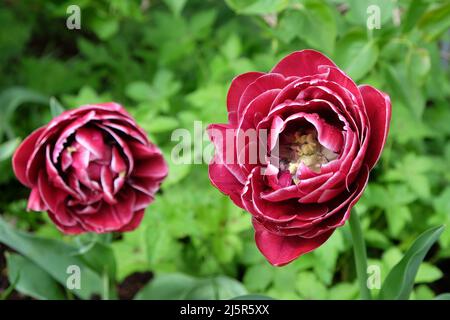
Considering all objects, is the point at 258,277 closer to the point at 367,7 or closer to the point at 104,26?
the point at 367,7

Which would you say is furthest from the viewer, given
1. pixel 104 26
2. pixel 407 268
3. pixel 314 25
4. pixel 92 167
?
pixel 104 26

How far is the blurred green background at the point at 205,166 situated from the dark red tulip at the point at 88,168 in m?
0.10

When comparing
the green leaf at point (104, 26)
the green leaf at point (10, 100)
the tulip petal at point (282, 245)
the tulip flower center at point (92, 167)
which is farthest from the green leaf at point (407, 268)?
the green leaf at point (104, 26)

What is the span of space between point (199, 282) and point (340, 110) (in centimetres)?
61

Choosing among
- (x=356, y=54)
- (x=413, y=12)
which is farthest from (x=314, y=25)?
(x=413, y=12)

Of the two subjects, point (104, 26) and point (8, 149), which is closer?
point (8, 149)

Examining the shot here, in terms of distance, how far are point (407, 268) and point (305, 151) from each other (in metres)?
0.25

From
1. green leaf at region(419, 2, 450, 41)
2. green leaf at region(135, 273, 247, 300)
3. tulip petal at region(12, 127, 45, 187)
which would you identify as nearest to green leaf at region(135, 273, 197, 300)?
green leaf at region(135, 273, 247, 300)

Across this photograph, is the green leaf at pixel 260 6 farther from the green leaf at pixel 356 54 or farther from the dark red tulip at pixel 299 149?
the dark red tulip at pixel 299 149

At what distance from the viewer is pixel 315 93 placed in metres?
0.86

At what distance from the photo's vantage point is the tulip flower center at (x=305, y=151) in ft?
2.97

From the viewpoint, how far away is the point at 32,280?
4.29 feet
